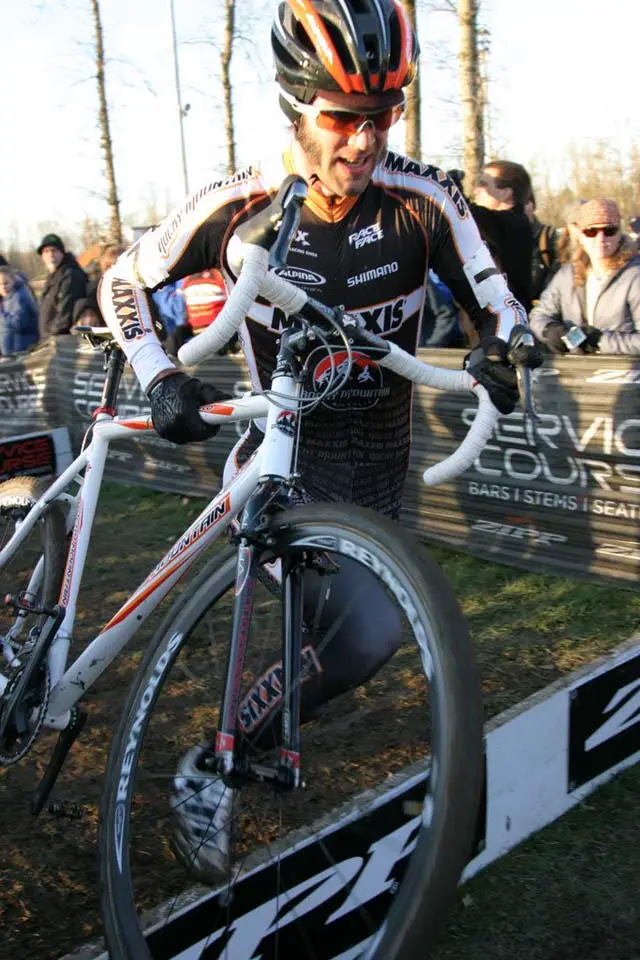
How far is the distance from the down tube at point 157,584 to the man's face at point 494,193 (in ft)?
14.3

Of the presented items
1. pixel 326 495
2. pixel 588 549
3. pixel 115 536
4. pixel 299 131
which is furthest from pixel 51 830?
pixel 115 536

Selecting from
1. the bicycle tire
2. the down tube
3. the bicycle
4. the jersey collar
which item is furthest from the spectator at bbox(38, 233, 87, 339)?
the jersey collar

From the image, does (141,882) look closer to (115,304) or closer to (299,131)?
(115,304)

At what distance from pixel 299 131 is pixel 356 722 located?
7.24 ft

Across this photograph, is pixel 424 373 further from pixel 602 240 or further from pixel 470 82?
pixel 470 82

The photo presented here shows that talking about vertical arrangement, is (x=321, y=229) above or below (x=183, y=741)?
above

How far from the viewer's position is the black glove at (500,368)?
7.41ft

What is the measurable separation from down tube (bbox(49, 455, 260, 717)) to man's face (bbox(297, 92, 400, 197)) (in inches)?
30.1

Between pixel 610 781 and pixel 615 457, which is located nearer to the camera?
pixel 610 781

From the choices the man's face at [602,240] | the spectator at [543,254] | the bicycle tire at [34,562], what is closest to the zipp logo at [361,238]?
the bicycle tire at [34,562]

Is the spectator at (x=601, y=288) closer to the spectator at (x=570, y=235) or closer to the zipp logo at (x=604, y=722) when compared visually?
the spectator at (x=570, y=235)

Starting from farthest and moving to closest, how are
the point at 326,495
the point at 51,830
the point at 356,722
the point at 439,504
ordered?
the point at 439,504 < the point at 356,722 < the point at 51,830 < the point at 326,495

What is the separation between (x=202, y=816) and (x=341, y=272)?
146cm

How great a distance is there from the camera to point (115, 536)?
711 centimetres
